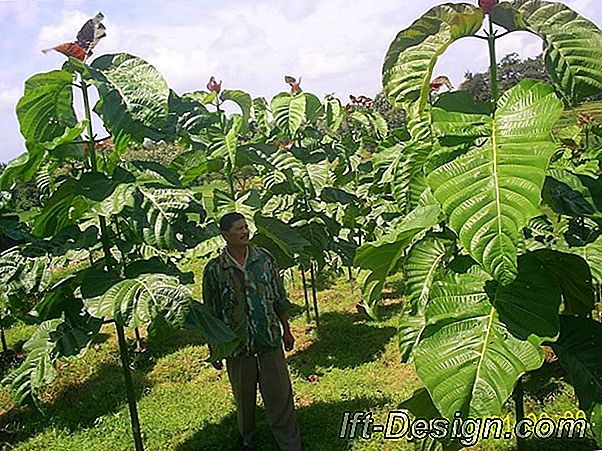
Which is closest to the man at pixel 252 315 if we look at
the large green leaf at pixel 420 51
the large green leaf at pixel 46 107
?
the large green leaf at pixel 46 107

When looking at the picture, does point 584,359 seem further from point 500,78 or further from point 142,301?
point 500,78

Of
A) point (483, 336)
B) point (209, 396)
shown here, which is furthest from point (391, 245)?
point (209, 396)

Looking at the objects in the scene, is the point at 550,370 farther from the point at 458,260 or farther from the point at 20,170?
the point at 20,170

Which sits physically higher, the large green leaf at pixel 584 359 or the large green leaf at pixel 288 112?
the large green leaf at pixel 288 112

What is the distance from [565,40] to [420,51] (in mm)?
414

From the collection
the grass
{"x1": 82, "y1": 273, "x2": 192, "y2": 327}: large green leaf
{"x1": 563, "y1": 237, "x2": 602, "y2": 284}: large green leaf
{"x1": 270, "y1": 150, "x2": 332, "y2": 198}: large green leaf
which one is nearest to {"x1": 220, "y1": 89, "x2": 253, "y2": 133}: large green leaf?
{"x1": 270, "y1": 150, "x2": 332, "y2": 198}: large green leaf

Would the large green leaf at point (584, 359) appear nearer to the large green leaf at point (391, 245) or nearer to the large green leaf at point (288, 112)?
the large green leaf at point (391, 245)

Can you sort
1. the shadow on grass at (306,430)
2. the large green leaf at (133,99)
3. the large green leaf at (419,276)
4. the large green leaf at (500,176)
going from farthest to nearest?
the shadow on grass at (306,430), the large green leaf at (133,99), the large green leaf at (419,276), the large green leaf at (500,176)

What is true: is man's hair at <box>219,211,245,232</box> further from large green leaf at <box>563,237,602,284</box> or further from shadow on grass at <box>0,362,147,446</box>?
shadow on grass at <box>0,362,147,446</box>

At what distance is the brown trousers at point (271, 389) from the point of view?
3764 mm

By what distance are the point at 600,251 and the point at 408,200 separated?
2.20 ft

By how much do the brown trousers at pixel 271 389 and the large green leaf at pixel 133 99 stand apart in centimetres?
175

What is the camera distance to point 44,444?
4730 millimetres

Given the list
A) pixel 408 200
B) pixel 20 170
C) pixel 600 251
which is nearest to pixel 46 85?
pixel 20 170
